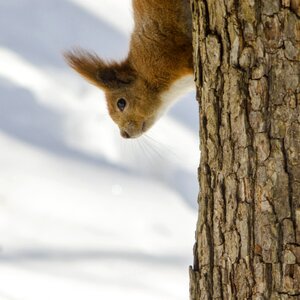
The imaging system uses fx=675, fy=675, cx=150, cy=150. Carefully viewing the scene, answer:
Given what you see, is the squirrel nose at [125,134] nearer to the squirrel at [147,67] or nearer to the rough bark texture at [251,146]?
the squirrel at [147,67]

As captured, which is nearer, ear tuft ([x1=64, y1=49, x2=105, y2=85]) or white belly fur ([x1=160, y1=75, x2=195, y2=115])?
white belly fur ([x1=160, y1=75, x2=195, y2=115])

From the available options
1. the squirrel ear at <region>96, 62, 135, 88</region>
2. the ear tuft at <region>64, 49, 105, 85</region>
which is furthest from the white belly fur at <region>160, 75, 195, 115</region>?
the ear tuft at <region>64, 49, 105, 85</region>

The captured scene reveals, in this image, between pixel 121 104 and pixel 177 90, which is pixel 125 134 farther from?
pixel 177 90

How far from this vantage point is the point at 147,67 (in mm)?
2324

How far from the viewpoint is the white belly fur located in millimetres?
2252

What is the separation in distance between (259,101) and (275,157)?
0.12 meters

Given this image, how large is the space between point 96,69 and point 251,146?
1.29 metres

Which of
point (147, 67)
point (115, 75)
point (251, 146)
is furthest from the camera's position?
point (115, 75)

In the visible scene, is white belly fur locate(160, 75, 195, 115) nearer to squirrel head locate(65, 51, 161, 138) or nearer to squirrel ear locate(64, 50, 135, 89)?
squirrel head locate(65, 51, 161, 138)

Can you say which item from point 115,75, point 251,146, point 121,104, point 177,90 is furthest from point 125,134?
point 251,146

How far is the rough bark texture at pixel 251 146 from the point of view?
1332mm

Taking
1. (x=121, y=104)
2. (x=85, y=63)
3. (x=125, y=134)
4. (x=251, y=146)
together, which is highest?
(x=85, y=63)

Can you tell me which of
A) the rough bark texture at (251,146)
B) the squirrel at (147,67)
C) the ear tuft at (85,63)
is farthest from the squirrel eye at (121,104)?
the rough bark texture at (251,146)

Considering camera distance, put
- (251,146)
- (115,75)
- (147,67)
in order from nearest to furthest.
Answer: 1. (251,146)
2. (147,67)
3. (115,75)
